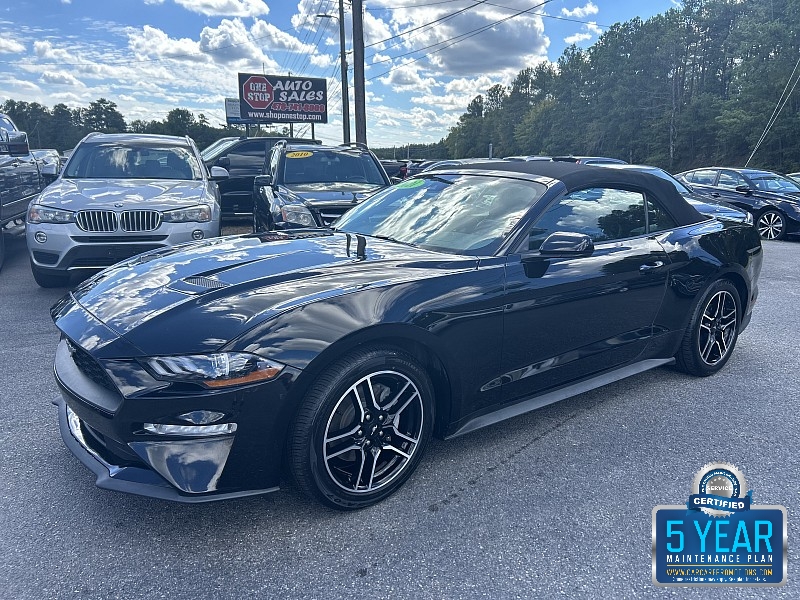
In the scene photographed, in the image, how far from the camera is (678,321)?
13.1ft

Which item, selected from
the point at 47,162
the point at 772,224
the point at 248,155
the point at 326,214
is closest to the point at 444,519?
the point at 326,214

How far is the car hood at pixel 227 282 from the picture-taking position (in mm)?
2336

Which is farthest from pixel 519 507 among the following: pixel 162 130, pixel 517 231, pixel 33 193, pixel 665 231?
pixel 162 130

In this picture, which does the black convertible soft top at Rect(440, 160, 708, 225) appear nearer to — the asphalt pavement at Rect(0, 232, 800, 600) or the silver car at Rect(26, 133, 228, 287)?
the asphalt pavement at Rect(0, 232, 800, 600)

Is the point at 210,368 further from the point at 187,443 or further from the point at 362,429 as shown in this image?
the point at 362,429

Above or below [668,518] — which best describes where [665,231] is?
above

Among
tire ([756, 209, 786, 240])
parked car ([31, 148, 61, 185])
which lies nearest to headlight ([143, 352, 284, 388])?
parked car ([31, 148, 61, 185])

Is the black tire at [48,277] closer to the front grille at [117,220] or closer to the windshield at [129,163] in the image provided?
the front grille at [117,220]

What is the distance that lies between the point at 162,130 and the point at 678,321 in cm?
7460

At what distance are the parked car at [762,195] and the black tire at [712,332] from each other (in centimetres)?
898

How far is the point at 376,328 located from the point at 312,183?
19.5ft

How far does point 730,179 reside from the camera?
12773 mm

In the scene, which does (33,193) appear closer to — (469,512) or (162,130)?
(469,512)

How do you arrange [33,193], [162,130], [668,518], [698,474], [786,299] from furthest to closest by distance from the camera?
[162,130]
[33,193]
[786,299]
[698,474]
[668,518]
